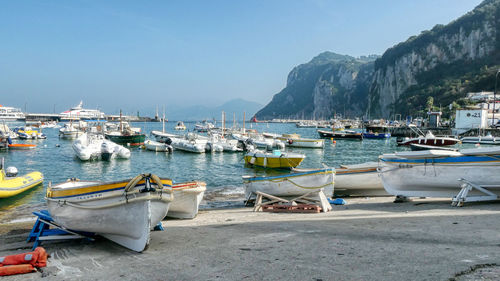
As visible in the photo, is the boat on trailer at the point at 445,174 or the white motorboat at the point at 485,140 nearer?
the boat on trailer at the point at 445,174

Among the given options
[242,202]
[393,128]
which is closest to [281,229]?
[242,202]

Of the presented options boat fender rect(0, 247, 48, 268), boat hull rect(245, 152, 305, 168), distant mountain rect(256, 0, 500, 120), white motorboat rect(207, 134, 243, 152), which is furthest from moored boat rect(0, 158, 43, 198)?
distant mountain rect(256, 0, 500, 120)

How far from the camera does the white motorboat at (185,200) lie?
12523mm

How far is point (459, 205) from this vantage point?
1128 centimetres

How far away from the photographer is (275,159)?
32.9m

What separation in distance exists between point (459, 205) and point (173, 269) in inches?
386

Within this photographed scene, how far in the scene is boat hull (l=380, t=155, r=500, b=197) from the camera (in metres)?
11.6

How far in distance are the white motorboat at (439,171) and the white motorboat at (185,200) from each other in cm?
758

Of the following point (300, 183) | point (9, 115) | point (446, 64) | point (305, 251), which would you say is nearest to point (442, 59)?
point (446, 64)

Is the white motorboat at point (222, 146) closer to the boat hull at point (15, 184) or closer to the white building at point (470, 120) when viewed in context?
the boat hull at point (15, 184)

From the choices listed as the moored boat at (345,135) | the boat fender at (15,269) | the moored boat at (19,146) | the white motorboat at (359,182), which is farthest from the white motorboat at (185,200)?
the moored boat at (345,135)

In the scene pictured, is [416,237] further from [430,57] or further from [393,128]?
[430,57]

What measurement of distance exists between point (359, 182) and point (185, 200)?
29.7 feet

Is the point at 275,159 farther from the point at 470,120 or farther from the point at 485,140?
the point at 470,120
